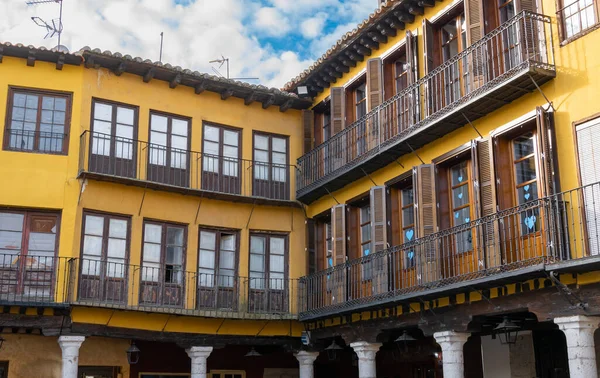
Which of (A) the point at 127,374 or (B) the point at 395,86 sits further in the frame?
(A) the point at 127,374

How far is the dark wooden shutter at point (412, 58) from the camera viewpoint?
17031 mm

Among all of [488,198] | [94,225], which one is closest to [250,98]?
[94,225]

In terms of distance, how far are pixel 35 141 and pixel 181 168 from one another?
352cm

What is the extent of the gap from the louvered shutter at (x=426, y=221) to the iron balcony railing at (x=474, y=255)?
0.02 m

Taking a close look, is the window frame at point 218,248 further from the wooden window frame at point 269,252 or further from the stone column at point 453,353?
the stone column at point 453,353

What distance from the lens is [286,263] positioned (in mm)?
20844

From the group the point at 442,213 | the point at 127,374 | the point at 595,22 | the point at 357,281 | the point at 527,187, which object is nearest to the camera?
the point at 595,22

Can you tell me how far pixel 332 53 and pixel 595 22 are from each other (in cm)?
817

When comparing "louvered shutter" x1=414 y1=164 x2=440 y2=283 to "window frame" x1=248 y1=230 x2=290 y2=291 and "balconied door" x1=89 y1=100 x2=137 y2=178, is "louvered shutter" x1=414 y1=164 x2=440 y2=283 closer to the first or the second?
"window frame" x1=248 y1=230 x2=290 y2=291

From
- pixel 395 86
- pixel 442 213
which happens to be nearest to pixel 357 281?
pixel 442 213

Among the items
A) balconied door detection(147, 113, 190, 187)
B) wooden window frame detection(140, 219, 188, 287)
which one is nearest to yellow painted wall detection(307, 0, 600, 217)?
balconied door detection(147, 113, 190, 187)

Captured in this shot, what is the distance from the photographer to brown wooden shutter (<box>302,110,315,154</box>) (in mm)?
21609

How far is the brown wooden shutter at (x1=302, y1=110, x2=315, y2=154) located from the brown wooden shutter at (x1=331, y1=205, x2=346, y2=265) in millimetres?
2779

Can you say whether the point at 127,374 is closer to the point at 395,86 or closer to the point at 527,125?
the point at 395,86
